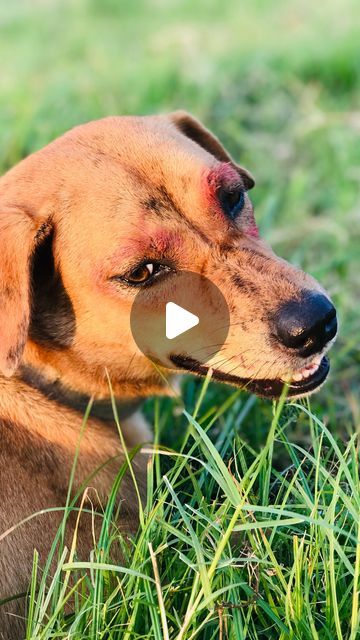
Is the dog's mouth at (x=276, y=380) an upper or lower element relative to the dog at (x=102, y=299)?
lower

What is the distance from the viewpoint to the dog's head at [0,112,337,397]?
3.01 meters

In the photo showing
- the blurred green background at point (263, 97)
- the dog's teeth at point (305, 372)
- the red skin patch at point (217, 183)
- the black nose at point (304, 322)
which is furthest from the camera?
the blurred green background at point (263, 97)

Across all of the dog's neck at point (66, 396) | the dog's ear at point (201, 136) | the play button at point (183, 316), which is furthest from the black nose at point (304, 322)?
the dog's ear at point (201, 136)

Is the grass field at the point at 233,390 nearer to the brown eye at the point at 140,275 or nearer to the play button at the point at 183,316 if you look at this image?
the play button at the point at 183,316

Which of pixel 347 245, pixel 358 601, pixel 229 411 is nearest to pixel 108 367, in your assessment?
pixel 229 411

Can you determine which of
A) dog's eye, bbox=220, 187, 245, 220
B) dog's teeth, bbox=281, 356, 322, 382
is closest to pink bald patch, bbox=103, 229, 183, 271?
dog's eye, bbox=220, 187, 245, 220

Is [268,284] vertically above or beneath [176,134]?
beneath

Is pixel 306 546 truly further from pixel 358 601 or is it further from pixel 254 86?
pixel 254 86

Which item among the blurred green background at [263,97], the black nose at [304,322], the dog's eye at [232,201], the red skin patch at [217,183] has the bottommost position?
the blurred green background at [263,97]

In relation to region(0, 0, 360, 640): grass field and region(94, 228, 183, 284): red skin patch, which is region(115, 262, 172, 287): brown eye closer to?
region(94, 228, 183, 284): red skin patch

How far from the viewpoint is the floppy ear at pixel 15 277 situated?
2990 mm

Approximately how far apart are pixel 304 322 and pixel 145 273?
587mm

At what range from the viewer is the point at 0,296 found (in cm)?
302

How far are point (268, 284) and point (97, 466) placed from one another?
891mm
